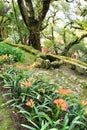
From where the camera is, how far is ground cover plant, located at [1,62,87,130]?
3699 mm

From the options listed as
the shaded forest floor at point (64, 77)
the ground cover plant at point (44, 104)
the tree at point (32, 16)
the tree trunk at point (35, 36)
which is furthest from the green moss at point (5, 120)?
the tree trunk at point (35, 36)

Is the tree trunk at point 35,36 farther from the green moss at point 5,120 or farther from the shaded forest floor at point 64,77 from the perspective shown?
the green moss at point 5,120

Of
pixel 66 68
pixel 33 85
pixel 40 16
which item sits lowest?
pixel 66 68

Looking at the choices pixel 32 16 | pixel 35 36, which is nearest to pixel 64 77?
pixel 32 16

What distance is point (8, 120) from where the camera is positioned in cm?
429

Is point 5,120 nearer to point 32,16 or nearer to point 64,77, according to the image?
point 64,77

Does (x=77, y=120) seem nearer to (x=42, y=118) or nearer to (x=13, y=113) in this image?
(x=42, y=118)

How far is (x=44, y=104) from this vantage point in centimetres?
421

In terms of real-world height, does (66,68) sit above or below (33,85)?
below

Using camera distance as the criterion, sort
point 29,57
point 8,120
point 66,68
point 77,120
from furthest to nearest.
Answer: point 29,57, point 66,68, point 8,120, point 77,120

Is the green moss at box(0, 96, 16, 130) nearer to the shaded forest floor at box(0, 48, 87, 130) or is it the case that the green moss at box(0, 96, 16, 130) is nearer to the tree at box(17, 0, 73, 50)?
the shaded forest floor at box(0, 48, 87, 130)

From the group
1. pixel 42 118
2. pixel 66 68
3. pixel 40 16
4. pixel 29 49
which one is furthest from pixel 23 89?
pixel 40 16

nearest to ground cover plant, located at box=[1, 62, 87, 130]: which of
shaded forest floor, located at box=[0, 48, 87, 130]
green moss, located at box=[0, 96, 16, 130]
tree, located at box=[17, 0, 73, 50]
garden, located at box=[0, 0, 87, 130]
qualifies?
garden, located at box=[0, 0, 87, 130]

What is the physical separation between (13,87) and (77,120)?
5.31 ft
